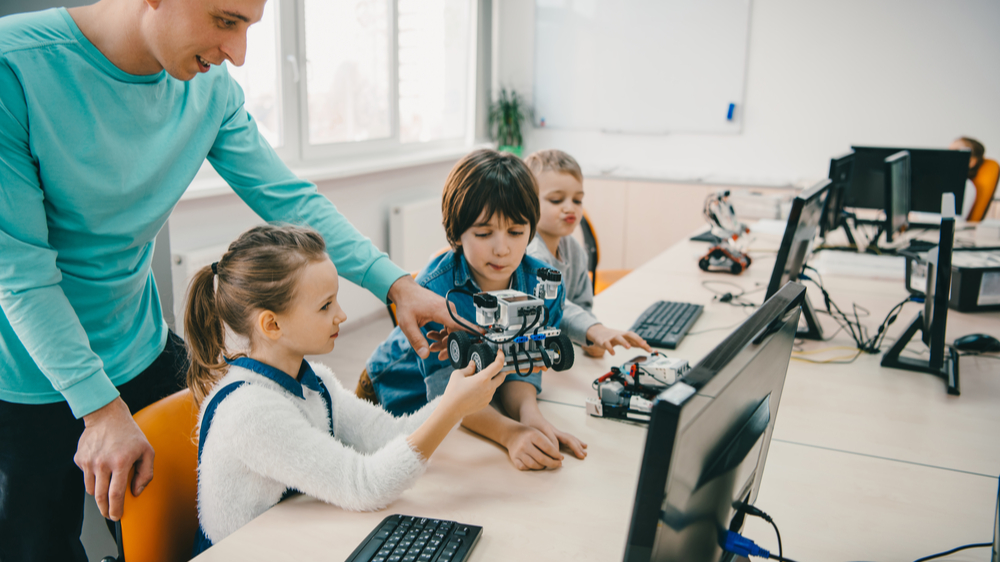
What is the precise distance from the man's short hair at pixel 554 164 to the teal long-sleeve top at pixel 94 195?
0.90m

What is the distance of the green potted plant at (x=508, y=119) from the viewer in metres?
5.45

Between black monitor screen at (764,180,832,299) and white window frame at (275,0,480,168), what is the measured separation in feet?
8.66

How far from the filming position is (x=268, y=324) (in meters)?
1.13

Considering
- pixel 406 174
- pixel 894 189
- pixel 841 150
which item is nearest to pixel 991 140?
pixel 841 150

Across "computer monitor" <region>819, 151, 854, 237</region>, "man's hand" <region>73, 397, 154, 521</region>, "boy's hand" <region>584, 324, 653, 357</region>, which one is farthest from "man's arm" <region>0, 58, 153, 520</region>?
"computer monitor" <region>819, 151, 854, 237</region>

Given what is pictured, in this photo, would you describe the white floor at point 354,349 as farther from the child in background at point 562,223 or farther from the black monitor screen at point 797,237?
the black monitor screen at point 797,237

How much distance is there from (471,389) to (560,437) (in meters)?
0.29

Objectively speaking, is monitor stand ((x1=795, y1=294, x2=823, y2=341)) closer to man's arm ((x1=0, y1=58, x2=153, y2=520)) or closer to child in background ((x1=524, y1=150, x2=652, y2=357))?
child in background ((x1=524, y1=150, x2=652, y2=357))

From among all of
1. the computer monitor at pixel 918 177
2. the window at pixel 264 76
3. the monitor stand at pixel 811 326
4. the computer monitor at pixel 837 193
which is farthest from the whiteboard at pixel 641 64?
the monitor stand at pixel 811 326

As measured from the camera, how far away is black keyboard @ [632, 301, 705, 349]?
1898 mm

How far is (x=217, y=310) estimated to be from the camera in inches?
46.9

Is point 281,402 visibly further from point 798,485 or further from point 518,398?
point 798,485

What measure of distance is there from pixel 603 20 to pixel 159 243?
164 inches

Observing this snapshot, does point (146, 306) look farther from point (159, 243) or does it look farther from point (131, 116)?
point (159, 243)
